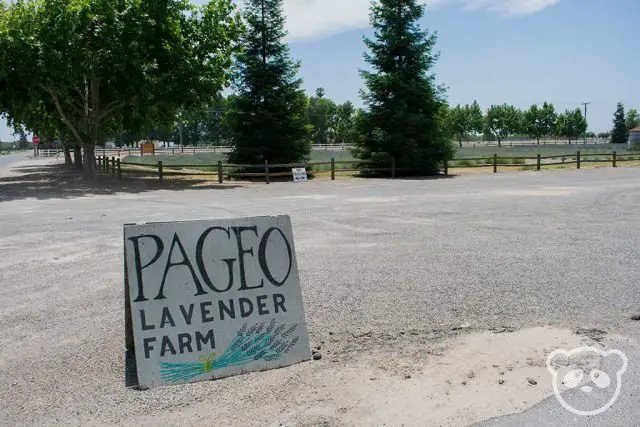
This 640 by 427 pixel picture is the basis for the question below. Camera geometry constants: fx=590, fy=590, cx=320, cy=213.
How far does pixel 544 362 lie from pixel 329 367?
1.60 m

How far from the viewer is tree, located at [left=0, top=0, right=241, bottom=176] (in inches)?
923

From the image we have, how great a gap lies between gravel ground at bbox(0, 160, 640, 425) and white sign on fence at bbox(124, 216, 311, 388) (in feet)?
0.56

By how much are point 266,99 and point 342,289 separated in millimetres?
26674

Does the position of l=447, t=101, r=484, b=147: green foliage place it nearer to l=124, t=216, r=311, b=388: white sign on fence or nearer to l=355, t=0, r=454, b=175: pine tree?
l=355, t=0, r=454, b=175: pine tree

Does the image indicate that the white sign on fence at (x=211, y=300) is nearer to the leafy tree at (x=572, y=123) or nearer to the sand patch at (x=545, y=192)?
the sand patch at (x=545, y=192)

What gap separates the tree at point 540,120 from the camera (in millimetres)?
108312

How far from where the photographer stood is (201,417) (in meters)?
3.69

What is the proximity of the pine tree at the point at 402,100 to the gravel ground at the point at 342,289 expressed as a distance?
1745 centimetres

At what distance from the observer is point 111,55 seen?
2469 cm

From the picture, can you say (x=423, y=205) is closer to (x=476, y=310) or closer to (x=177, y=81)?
(x=476, y=310)

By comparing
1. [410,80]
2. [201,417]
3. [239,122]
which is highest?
[410,80]

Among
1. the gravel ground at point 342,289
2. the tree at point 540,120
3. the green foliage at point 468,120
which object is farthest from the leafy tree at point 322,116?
the gravel ground at point 342,289

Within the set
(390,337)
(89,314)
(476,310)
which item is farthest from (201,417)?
(476,310)

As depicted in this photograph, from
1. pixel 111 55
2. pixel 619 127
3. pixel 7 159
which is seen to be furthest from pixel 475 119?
pixel 111 55
